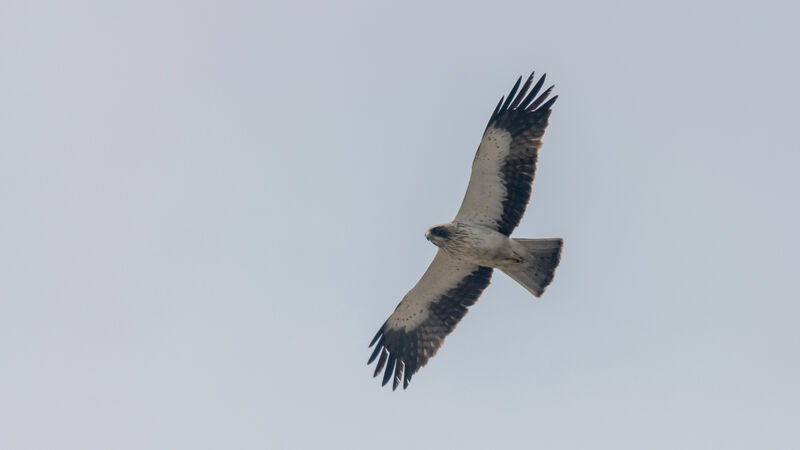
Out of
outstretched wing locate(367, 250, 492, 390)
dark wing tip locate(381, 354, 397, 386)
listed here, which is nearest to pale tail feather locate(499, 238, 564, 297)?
outstretched wing locate(367, 250, 492, 390)

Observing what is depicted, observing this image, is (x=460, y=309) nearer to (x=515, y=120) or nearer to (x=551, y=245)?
(x=551, y=245)

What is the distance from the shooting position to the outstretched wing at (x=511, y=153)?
17.5 meters

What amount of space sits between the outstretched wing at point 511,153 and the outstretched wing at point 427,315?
1.45m

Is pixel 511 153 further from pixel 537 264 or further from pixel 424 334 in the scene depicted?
pixel 424 334

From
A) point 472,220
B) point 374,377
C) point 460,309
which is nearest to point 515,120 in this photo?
point 472,220

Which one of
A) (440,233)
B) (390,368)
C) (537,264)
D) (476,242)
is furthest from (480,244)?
(390,368)

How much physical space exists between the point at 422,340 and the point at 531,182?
145 inches

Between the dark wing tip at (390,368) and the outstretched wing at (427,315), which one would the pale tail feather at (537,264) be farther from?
the dark wing tip at (390,368)

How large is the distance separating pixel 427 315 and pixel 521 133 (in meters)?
3.89

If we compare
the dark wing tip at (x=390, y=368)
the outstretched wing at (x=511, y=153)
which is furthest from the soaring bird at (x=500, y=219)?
the dark wing tip at (x=390, y=368)

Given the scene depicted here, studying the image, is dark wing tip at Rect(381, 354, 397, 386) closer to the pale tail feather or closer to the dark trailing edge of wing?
the dark trailing edge of wing

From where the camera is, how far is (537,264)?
18.0m

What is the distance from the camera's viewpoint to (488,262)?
18.1 m

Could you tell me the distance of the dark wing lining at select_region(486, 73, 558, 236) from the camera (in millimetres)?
17531
